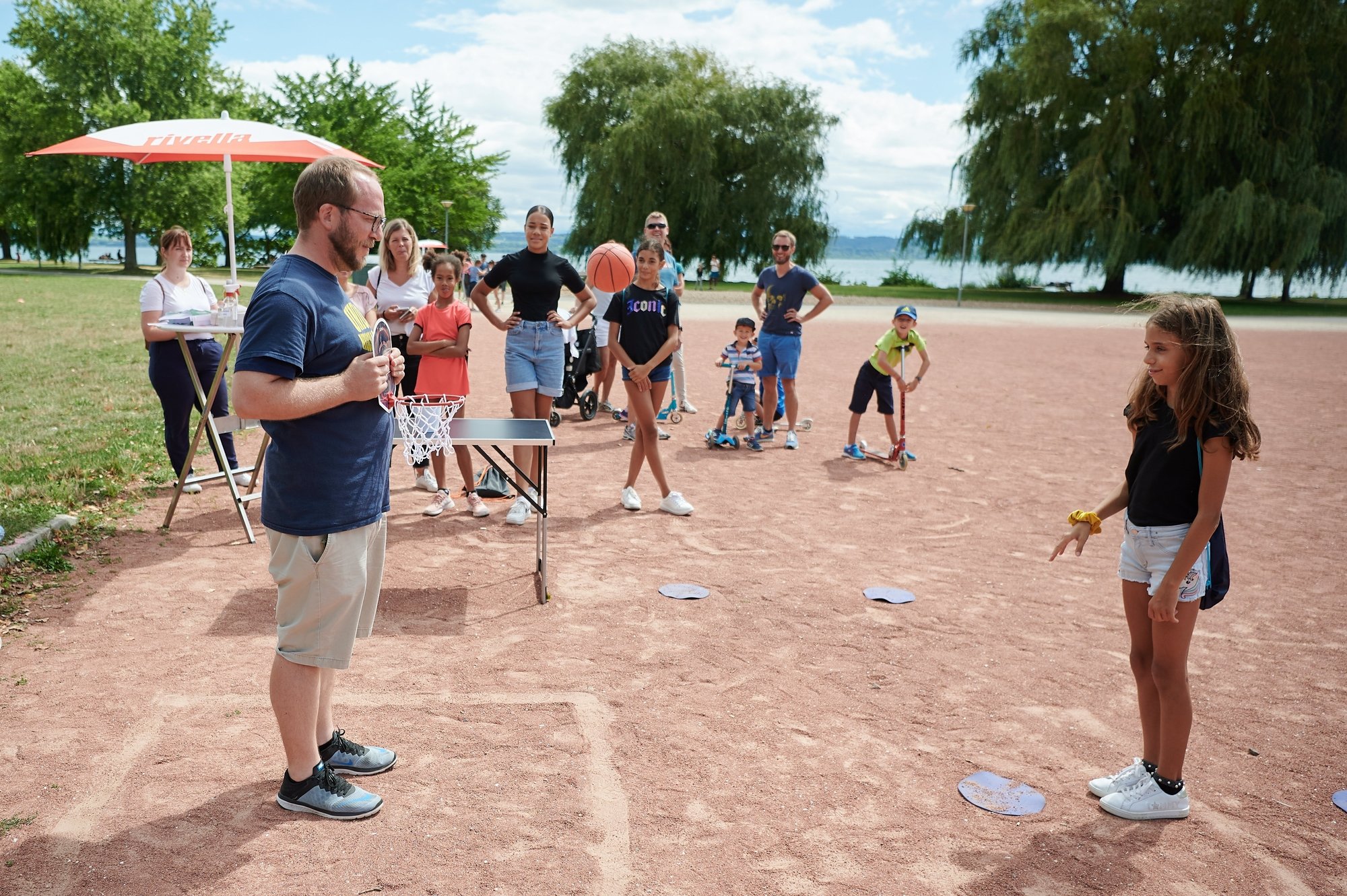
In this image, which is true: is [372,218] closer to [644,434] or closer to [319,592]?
[319,592]

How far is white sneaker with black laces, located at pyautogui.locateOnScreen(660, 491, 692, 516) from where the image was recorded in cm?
726

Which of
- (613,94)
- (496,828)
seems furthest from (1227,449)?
(613,94)

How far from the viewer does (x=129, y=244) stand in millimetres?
49531

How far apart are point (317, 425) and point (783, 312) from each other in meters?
7.10

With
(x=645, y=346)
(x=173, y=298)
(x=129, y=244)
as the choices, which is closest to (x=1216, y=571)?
(x=645, y=346)

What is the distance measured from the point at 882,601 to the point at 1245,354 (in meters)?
17.9

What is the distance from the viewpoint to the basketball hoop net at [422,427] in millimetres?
5031

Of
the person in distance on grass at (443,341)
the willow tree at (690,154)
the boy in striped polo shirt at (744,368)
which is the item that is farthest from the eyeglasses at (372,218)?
the willow tree at (690,154)

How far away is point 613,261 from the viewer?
801 cm

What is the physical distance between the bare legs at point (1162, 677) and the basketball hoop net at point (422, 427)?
331cm

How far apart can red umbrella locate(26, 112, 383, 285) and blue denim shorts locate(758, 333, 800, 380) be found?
14.4 ft

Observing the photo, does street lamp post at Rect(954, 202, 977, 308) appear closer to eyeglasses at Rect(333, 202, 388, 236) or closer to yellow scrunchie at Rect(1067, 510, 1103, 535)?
yellow scrunchie at Rect(1067, 510, 1103, 535)

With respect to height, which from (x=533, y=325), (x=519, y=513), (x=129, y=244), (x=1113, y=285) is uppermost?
(x=129, y=244)

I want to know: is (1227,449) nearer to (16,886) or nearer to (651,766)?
(651,766)
